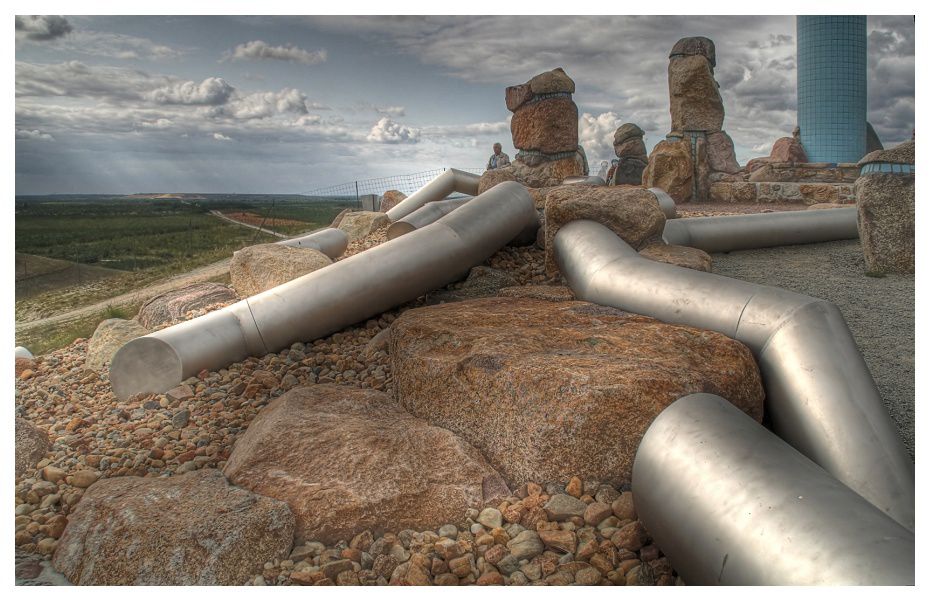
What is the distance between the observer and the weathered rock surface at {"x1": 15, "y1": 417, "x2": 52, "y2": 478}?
400 centimetres

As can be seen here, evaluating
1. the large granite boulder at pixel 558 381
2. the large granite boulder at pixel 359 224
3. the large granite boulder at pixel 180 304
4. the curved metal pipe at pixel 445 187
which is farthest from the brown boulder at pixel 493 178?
the large granite boulder at pixel 558 381

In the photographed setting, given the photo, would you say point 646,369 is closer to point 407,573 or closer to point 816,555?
point 816,555

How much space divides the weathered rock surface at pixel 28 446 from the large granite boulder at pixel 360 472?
125cm

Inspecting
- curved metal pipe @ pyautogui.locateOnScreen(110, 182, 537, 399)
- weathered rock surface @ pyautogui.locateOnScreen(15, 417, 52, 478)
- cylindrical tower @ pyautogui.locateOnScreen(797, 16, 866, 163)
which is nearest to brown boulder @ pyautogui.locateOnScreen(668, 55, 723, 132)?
cylindrical tower @ pyautogui.locateOnScreen(797, 16, 866, 163)

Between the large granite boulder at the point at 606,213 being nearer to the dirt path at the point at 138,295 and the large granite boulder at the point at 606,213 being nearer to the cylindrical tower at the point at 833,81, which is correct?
the cylindrical tower at the point at 833,81

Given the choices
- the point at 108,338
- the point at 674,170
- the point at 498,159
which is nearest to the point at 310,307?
the point at 108,338

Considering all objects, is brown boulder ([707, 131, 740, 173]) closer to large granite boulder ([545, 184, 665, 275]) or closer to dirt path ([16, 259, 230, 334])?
large granite boulder ([545, 184, 665, 275])

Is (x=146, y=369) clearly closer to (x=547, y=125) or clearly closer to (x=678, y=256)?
A: (x=678, y=256)

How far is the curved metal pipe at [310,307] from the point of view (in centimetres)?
476

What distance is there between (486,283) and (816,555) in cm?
411

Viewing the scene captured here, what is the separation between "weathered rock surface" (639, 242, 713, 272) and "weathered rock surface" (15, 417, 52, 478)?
15.1 feet

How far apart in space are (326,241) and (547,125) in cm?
439

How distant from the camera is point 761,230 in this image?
25.8ft

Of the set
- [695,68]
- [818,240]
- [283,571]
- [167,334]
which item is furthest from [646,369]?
[695,68]
